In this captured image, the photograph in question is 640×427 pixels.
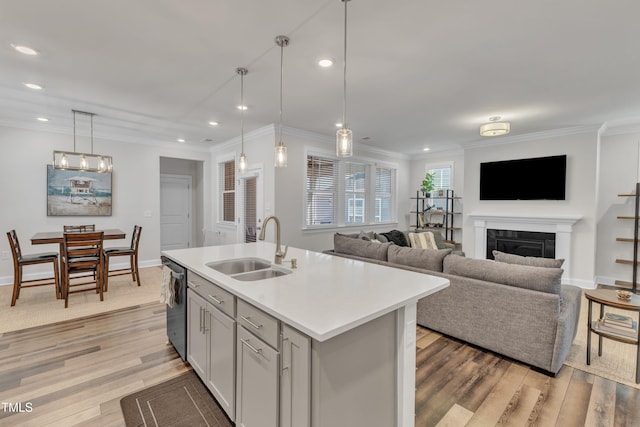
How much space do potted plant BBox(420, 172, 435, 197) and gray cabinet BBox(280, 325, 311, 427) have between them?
6330 millimetres

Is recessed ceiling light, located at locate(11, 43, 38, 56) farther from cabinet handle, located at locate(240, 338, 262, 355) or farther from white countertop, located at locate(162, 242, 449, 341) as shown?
cabinet handle, located at locate(240, 338, 262, 355)

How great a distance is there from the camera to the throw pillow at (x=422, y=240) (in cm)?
523

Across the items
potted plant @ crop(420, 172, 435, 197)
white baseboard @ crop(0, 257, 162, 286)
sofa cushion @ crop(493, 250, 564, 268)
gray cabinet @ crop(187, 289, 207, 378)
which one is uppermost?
potted plant @ crop(420, 172, 435, 197)

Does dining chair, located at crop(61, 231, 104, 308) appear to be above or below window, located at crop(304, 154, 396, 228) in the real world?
below

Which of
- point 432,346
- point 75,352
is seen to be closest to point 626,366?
point 432,346

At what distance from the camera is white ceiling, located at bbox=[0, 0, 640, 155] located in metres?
2.00

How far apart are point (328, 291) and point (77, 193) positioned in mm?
5728

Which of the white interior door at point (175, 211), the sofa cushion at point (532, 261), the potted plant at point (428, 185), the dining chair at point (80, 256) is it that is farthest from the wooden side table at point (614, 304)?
the white interior door at point (175, 211)

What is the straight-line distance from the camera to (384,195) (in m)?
7.19

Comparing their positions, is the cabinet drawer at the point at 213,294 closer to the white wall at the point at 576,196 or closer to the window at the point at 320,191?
the window at the point at 320,191

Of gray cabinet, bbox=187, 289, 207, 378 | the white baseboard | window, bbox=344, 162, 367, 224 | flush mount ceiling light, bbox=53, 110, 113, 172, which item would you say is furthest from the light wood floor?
window, bbox=344, 162, 367, 224

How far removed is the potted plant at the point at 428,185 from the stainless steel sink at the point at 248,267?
17.9ft

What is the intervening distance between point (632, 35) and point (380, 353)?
3.02 meters

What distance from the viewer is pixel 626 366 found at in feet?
8.27
